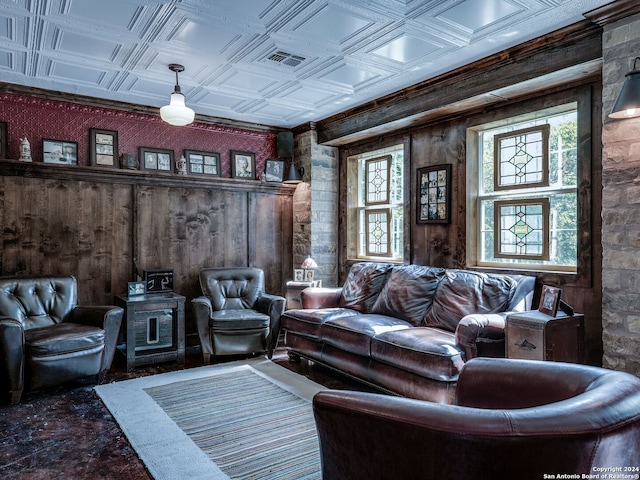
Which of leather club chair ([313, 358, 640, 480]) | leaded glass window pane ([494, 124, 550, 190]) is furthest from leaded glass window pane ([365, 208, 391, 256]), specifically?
leather club chair ([313, 358, 640, 480])

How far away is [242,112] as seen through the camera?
5.28m

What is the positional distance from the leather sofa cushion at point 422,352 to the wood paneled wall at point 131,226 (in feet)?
8.60

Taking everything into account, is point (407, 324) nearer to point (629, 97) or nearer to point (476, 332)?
point (476, 332)

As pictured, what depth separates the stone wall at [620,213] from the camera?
2752 millimetres

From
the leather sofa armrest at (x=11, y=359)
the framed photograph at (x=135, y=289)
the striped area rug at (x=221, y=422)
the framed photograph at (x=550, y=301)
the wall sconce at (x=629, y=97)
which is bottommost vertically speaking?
the striped area rug at (x=221, y=422)

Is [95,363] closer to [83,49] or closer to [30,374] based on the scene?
[30,374]

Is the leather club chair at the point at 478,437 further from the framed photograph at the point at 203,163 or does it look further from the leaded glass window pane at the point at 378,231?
the framed photograph at the point at 203,163

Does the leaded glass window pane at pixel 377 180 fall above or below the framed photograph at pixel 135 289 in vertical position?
above

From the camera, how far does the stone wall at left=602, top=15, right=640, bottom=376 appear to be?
2752 millimetres

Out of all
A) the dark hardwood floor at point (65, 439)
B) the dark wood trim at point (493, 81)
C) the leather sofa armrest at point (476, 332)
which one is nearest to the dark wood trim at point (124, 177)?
the dark wood trim at point (493, 81)

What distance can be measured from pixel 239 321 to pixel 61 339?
4.94ft

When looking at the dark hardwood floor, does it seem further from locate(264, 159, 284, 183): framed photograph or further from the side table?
locate(264, 159, 284, 183): framed photograph

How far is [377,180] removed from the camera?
17.9ft

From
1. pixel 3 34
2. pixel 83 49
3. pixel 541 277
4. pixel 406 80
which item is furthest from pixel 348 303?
pixel 3 34
